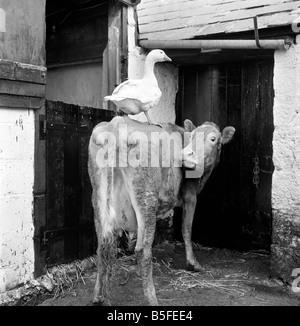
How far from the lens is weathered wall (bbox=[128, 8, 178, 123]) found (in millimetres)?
5645

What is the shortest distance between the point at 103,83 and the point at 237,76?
183 cm

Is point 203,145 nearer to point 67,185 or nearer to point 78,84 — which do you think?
point 67,185

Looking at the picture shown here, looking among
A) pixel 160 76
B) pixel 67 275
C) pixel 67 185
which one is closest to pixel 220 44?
pixel 160 76

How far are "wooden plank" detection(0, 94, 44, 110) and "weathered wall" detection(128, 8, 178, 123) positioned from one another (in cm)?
177

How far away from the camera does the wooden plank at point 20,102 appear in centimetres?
381

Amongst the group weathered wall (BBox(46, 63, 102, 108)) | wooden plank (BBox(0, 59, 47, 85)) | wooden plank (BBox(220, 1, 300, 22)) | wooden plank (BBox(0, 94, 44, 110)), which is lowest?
wooden plank (BBox(0, 94, 44, 110))

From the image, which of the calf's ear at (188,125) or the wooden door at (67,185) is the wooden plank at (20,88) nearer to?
the wooden door at (67,185)

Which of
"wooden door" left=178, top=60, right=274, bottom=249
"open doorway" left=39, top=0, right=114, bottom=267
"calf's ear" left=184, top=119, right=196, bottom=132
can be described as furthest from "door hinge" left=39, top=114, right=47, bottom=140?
"wooden door" left=178, top=60, right=274, bottom=249

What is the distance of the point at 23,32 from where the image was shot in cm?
399

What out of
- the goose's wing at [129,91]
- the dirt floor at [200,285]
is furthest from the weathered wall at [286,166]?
the goose's wing at [129,91]

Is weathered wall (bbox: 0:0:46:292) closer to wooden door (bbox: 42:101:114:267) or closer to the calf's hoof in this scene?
wooden door (bbox: 42:101:114:267)

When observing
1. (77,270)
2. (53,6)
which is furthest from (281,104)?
(53,6)

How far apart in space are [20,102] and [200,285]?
8.78ft

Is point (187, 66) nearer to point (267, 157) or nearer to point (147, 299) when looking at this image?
point (267, 157)
